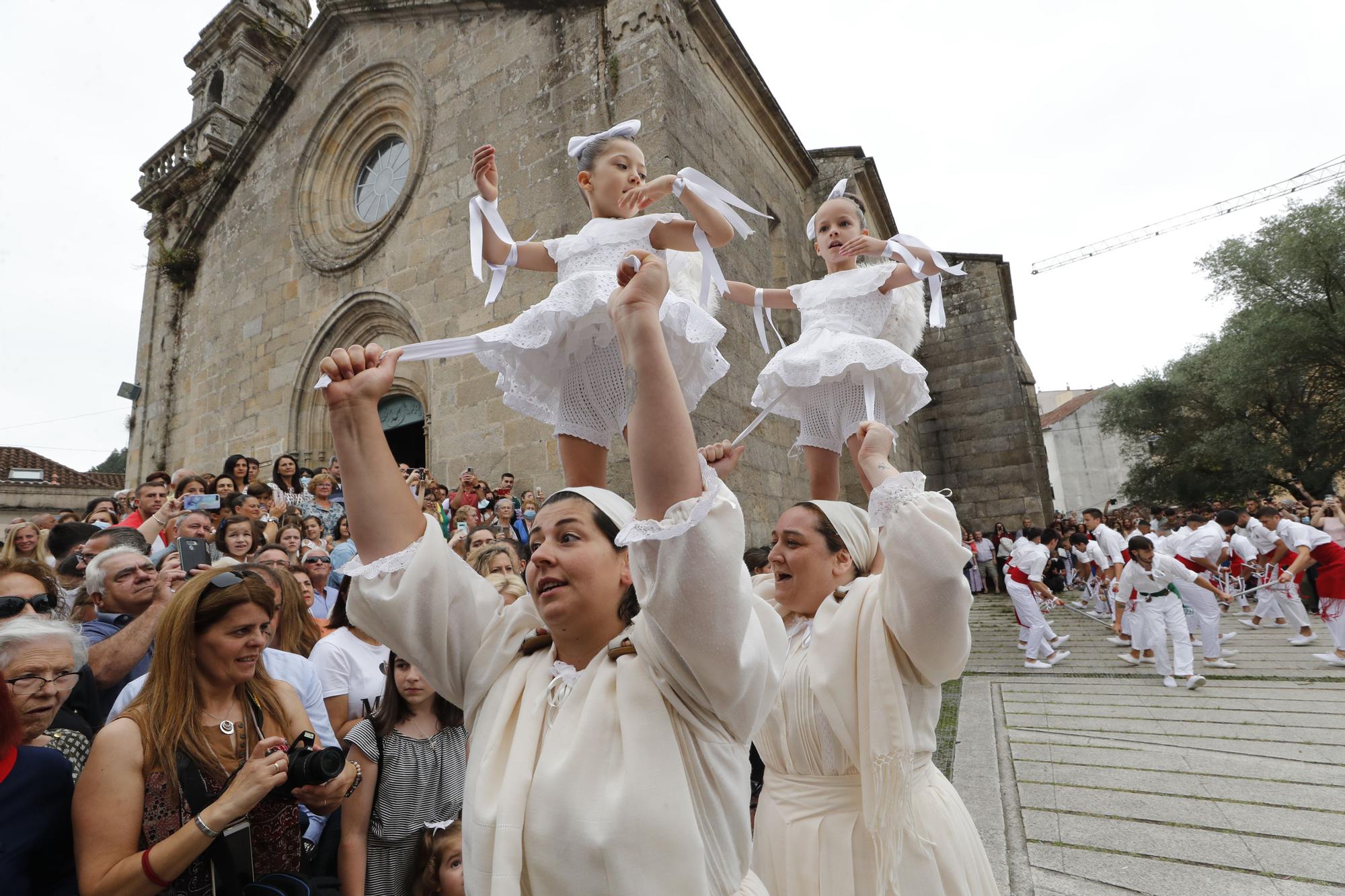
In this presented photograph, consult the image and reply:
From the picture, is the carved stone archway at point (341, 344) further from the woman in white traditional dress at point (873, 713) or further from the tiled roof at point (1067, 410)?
the tiled roof at point (1067, 410)

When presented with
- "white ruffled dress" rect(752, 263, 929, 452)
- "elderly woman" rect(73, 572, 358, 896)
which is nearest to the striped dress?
"elderly woman" rect(73, 572, 358, 896)

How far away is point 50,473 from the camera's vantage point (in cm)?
Answer: 2489

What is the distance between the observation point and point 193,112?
16.9 metres

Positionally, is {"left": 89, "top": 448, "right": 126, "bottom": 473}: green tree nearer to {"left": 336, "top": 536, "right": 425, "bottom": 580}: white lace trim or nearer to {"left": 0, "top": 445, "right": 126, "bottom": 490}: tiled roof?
{"left": 0, "top": 445, "right": 126, "bottom": 490}: tiled roof

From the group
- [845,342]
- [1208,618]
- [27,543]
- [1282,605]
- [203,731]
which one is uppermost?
[845,342]

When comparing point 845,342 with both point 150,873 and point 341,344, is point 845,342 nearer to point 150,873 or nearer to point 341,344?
point 150,873

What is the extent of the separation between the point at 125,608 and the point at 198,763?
5.34 feet

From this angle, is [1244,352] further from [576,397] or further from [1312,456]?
[576,397]

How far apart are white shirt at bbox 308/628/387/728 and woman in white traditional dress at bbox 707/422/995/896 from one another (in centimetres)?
203

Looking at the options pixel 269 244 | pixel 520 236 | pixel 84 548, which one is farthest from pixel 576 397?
pixel 269 244

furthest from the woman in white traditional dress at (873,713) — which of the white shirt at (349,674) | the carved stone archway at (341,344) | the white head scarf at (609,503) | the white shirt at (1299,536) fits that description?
the white shirt at (1299,536)

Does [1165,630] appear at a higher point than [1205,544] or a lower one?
lower

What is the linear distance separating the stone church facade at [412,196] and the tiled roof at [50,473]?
488 inches

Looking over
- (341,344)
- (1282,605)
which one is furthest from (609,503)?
(1282,605)
